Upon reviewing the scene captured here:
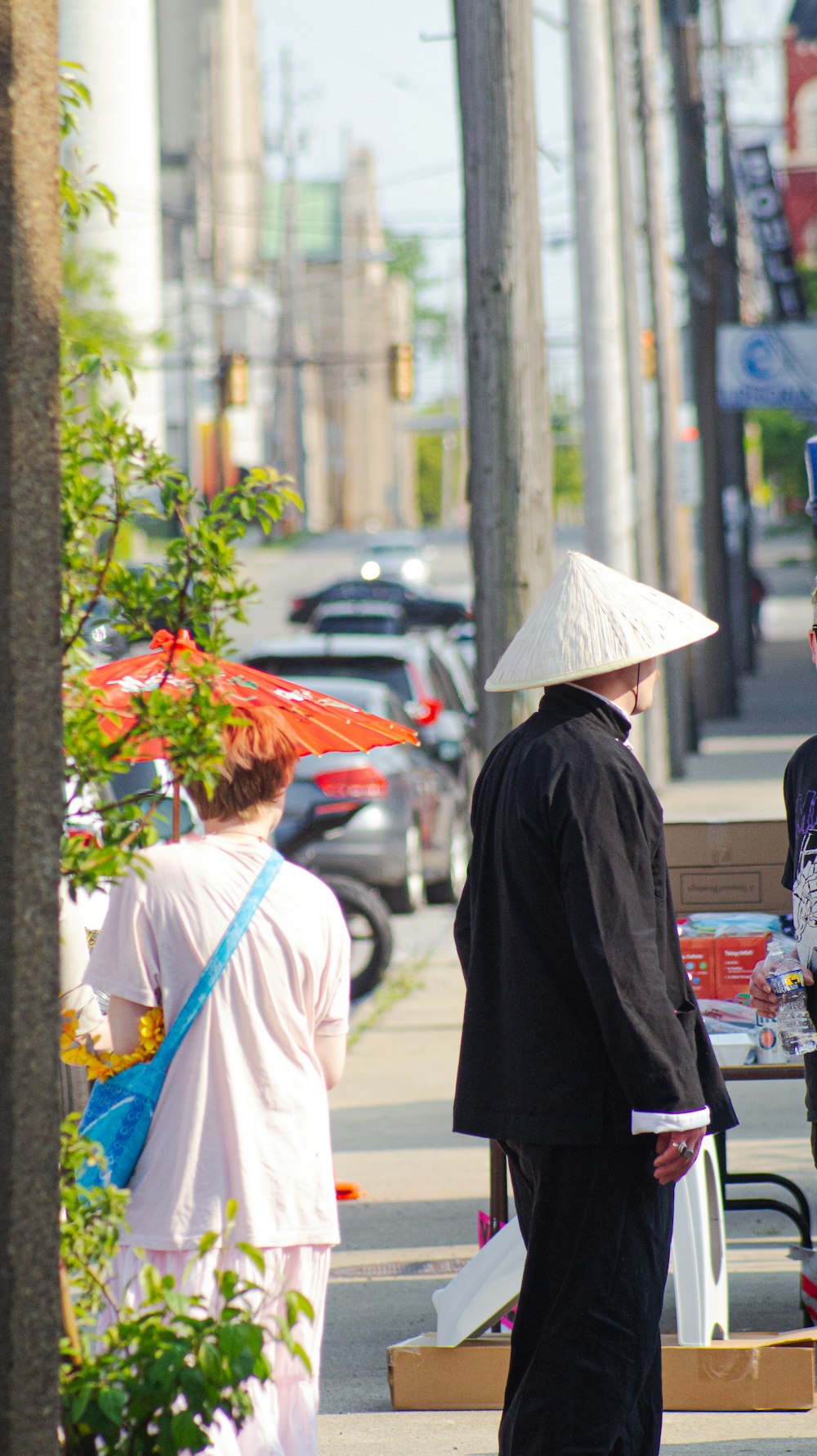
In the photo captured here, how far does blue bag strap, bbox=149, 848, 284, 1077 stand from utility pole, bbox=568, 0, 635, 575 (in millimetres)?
10912

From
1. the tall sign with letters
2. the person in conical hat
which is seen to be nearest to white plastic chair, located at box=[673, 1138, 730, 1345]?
the person in conical hat

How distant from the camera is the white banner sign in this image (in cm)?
2059

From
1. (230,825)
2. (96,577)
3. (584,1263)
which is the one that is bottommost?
(584,1263)

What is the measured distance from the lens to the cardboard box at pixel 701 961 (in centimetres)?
524

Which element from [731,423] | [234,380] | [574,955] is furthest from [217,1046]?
[234,380]

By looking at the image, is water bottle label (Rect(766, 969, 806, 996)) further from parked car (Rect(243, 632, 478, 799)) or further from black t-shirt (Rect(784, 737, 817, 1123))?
parked car (Rect(243, 632, 478, 799))

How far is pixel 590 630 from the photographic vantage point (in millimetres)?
3799

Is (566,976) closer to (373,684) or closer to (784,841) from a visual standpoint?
(784,841)

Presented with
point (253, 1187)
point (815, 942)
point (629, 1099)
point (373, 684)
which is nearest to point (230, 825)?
point (253, 1187)

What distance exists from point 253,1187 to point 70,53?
45.6m

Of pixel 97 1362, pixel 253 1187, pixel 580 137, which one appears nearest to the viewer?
pixel 97 1362

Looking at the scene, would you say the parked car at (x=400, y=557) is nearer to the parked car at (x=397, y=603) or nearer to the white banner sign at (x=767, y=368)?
the parked car at (x=397, y=603)

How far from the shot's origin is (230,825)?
3564 millimetres

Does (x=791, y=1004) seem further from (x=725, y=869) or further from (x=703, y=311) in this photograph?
(x=703, y=311)
